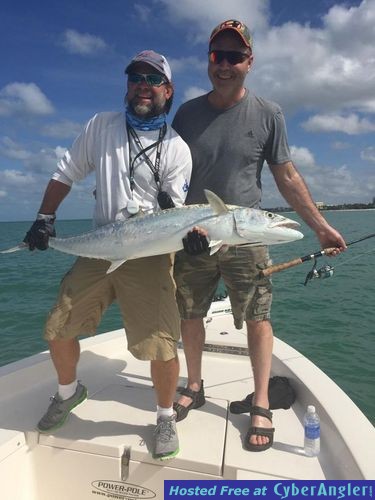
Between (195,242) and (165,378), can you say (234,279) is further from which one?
(165,378)

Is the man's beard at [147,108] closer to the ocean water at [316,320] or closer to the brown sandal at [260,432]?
the brown sandal at [260,432]

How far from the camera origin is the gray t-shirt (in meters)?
3.23

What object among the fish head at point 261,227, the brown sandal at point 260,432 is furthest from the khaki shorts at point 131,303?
the brown sandal at point 260,432

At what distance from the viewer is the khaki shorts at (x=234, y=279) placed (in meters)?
3.26

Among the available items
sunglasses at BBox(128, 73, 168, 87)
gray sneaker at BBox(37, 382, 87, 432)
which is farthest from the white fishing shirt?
gray sneaker at BBox(37, 382, 87, 432)

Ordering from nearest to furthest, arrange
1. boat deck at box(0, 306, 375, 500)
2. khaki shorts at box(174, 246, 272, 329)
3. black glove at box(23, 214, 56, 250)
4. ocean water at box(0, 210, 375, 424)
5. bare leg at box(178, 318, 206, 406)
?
1. boat deck at box(0, 306, 375, 500)
2. black glove at box(23, 214, 56, 250)
3. khaki shorts at box(174, 246, 272, 329)
4. bare leg at box(178, 318, 206, 406)
5. ocean water at box(0, 210, 375, 424)

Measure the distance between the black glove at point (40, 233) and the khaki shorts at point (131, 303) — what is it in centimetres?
30

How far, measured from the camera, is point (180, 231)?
285 cm

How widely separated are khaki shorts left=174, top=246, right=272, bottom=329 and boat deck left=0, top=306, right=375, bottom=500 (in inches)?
31.8

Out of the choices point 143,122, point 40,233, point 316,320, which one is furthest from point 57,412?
point 316,320

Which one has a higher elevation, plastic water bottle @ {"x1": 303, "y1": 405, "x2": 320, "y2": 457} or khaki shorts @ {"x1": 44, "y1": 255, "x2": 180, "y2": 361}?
khaki shorts @ {"x1": 44, "y1": 255, "x2": 180, "y2": 361}

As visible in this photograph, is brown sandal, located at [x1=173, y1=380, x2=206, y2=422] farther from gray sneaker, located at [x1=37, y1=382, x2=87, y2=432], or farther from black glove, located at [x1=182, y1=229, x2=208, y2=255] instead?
black glove, located at [x1=182, y1=229, x2=208, y2=255]

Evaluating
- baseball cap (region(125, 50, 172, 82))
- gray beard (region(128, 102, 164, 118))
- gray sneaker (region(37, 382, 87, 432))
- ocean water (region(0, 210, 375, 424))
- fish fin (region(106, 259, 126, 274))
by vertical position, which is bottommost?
ocean water (region(0, 210, 375, 424))

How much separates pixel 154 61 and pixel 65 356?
2.19 metres
